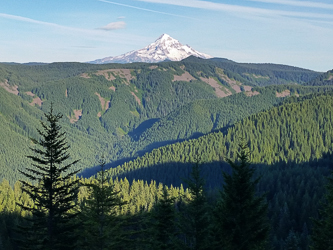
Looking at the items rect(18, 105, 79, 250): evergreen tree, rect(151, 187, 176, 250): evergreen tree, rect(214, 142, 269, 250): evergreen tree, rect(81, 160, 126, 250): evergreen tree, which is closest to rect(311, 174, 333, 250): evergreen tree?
rect(214, 142, 269, 250): evergreen tree

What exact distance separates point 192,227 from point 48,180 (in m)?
12.5

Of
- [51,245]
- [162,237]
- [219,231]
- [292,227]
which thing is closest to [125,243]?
[162,237]

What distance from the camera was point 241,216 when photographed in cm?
3044

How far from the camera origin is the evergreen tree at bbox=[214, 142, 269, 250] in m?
30.1

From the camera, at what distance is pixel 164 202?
43031mm

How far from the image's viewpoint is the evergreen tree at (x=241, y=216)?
30.1 m

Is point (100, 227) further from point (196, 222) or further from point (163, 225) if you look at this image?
point (196, 222)

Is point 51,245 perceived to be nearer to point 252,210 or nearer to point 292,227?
point 252,210

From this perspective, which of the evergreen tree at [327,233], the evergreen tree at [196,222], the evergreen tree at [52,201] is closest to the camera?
the evergreen tree at [196,222]

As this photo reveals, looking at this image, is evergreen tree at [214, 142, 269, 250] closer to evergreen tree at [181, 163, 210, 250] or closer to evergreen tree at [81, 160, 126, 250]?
evergreen tree at [181, 163, 210, 250]

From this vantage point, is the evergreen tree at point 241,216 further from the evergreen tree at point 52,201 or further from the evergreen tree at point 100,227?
the evergreen tree at point 52,201

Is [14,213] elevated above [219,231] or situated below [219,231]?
above

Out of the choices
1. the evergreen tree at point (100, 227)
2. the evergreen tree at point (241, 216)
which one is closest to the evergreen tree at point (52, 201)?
the evergreen tree at point (100, 227)

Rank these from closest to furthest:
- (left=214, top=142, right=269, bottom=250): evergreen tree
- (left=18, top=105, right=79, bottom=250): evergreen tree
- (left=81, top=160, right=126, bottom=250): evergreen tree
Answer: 1. (left=214, top=142, right=269, bottom=250): evergreen tree
2. (left=18, top=105, right=79, bottom=250): evergreen tree
3. (left=81, top=160, right=126, bottom=250): evergreen tree
